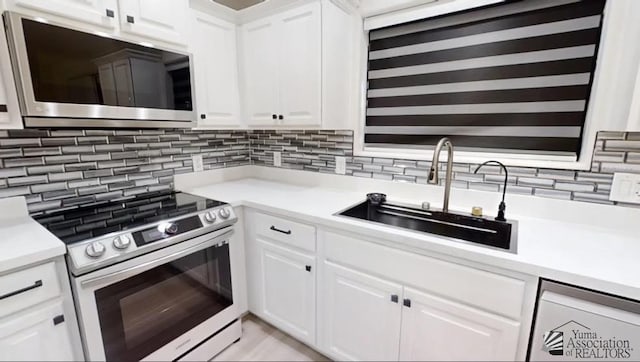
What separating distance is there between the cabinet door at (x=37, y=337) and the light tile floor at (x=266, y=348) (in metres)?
0.79

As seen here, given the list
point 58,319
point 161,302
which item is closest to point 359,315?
point 161,302

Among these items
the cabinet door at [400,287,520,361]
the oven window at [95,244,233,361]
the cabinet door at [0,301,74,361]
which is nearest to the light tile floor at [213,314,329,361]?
the oven window at [95,244,233,361]

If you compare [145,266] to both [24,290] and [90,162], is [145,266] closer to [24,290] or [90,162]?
[24,290]

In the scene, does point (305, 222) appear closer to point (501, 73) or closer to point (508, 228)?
point (508, 228)

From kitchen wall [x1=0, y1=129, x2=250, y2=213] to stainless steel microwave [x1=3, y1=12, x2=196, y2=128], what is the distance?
403 millimetres

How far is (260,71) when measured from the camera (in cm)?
195

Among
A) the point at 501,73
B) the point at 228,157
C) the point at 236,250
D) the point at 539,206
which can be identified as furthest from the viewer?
the point at 228,157

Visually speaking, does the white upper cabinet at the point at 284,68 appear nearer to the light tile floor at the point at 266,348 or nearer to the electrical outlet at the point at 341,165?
the electrical outlet at the point at 341,165

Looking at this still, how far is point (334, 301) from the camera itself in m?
1.50

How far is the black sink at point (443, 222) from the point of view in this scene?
4.47ft

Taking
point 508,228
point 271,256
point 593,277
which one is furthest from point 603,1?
point 271,256

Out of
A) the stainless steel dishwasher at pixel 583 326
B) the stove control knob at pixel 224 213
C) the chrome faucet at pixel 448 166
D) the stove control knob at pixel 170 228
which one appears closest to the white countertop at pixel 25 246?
the stove control knob at pixel 170 228

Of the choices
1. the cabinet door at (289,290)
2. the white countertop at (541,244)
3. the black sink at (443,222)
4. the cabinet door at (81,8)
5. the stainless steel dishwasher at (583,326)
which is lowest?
the cabinet door at (289,290)

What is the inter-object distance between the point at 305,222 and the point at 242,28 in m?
1.45
